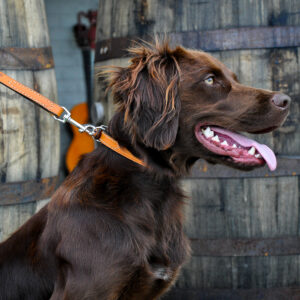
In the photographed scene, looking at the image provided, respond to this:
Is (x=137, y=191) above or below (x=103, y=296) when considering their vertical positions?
above

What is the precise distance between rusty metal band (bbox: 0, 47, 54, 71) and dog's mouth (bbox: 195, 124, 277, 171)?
4.99 feet

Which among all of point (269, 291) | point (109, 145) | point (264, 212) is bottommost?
point (269, 291)

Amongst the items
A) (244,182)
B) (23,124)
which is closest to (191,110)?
(244,182)

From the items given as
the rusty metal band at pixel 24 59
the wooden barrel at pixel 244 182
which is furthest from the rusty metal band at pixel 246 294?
the rusty metal band at pixel 24 59

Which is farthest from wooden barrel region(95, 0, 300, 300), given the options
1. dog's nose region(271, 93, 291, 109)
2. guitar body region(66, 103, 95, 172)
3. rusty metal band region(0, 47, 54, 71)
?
guitar body region(66, 103, 95, 172)

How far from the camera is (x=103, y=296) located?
2186 millimetres

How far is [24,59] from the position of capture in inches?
133

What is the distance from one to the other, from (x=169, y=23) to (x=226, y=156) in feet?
3.99

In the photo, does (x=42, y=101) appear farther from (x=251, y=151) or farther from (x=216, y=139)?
(x=251, y=151)

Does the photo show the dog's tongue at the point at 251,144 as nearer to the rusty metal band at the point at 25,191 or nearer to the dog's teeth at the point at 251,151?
the dog's teeth at the point at 251,151

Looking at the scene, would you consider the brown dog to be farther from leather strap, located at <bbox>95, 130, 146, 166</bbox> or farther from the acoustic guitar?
the acoustic guitar

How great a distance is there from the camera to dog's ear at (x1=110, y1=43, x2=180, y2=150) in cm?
228

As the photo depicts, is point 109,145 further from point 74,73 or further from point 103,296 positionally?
point 74,73

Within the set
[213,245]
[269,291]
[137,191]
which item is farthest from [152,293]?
[269,291]
